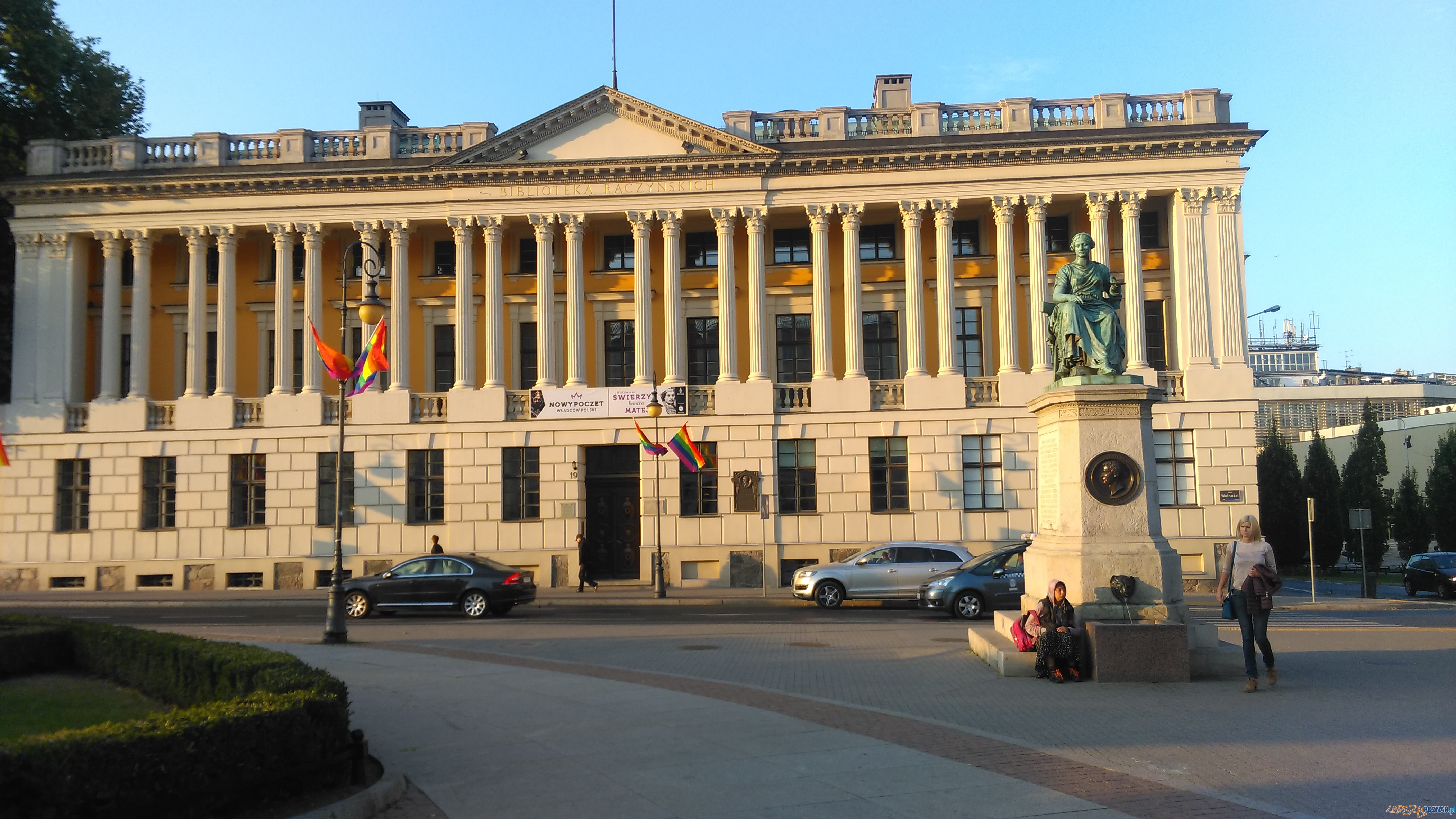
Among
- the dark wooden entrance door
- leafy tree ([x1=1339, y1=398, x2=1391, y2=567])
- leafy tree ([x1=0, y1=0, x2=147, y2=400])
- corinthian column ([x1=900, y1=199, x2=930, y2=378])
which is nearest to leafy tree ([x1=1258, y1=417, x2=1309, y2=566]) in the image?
leafy tree ([x1=1339, y1=398, x2=1391, y2=567])

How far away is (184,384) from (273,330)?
3.79 meters

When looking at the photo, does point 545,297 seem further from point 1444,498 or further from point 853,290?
point 1444,498

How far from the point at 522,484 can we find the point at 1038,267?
19.2 m

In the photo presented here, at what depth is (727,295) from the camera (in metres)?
36.1

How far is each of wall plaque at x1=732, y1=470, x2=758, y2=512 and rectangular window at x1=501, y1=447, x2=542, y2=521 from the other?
6.82 meters

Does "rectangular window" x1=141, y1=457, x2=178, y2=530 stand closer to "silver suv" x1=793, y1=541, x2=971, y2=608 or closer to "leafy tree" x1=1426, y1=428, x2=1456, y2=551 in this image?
"silver suv" x1=793, y1=541, x2=971, y2=608

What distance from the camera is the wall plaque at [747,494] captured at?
34.7 metres

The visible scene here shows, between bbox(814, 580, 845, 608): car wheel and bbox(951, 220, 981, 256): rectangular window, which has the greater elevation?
bbox(951, 220, 981, 256): rectangular window

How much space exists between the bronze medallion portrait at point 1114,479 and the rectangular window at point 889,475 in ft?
70.1

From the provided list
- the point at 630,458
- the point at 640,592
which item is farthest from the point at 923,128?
the point at 640,592

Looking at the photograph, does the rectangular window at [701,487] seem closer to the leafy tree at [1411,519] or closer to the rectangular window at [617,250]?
the rectangular window at [617,250]

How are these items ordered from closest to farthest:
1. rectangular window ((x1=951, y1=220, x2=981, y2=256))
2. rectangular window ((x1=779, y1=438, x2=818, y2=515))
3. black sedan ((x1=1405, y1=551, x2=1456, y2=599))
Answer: black sedan ((x1=1405, y1=551, x2=1456, y2=599))
rectangular window ((x1=779, y1=438, x2=818, y2=515))
rectangular window ((x1=951, y1=220, x2=981, y2=256))

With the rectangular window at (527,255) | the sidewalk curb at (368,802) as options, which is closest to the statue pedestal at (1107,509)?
the sidewalk curb at (368,802)

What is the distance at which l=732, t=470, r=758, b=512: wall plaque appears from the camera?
114ft
